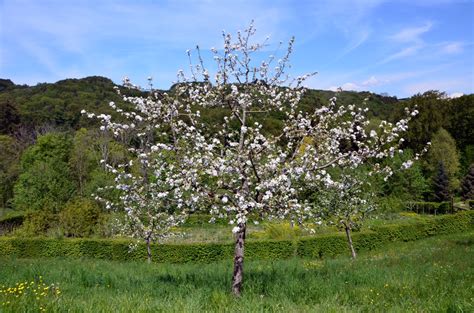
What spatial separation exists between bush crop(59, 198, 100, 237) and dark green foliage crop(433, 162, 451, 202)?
44490 millimetres

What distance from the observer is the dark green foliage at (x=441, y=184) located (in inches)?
2094

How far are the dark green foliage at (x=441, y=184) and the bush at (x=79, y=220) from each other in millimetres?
44490

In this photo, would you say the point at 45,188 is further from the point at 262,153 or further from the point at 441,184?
the point at 441,184

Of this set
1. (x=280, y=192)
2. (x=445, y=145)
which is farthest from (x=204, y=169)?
(x=445, y=145)

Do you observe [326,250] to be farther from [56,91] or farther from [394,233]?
[56,91]

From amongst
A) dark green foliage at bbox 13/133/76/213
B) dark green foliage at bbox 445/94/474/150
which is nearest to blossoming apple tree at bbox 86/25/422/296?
dark green foliage at bbox 13/133/76/213

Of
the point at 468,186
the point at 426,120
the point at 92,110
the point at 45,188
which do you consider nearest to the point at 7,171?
the point at 92,110

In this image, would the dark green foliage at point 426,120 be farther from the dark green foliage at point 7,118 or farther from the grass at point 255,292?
the dark green foliage at point 7,118

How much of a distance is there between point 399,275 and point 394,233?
18854 millimetres

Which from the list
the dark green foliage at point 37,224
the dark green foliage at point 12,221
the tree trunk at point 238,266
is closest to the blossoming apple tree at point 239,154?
the tree trunk at point 238,266

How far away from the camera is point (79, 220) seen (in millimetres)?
25766

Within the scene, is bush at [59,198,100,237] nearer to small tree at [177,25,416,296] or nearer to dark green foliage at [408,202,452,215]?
small tree at [177,25,416,296]

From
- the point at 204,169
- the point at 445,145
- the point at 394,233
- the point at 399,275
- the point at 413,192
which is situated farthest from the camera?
the point at 445,145

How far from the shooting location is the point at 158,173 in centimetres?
692
